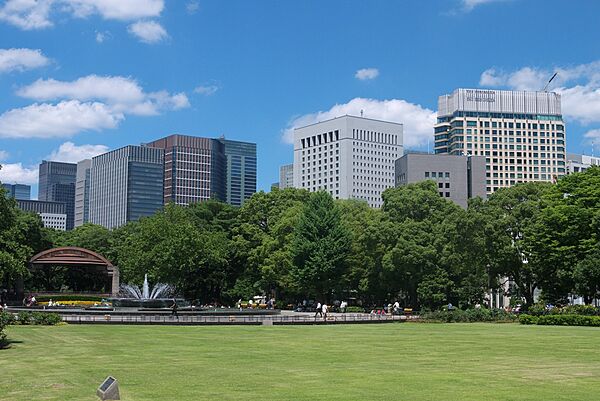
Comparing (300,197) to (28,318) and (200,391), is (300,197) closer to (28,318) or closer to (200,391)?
(28,318)

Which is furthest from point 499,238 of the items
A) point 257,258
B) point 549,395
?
point 549,395

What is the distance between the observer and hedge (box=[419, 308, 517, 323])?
5900 cm

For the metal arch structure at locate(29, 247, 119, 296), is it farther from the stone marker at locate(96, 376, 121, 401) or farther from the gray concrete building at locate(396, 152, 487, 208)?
the gray concrete building at locate(396, 152, 487, 208)

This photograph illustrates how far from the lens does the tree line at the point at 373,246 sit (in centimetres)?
6510

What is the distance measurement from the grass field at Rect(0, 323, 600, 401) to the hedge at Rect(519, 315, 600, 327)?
1230cm

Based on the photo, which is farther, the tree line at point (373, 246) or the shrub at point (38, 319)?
the tree line at point (373, 246)

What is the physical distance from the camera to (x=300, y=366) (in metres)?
24.8

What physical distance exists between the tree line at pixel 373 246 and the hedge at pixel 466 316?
6728mm

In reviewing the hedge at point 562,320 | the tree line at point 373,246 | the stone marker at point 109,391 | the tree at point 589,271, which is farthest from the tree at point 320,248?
the stone marker at point 109,391

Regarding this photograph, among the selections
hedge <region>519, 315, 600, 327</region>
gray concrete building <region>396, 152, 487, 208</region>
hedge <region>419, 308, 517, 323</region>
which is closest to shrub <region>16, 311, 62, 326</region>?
hedge <region>419, 308, 517, 323</region>

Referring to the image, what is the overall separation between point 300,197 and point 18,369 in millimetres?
78606

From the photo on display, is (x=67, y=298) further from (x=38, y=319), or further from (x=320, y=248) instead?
(x=38, y=319)

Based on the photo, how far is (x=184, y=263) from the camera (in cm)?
8562

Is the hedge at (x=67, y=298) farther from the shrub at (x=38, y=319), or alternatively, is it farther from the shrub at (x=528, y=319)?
the shrub at (x=528, y=319)
